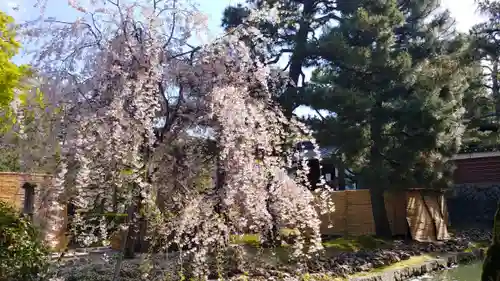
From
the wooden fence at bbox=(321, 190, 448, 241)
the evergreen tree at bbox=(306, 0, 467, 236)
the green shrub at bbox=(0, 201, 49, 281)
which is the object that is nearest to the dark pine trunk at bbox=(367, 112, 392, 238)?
the evergreen tree at bbox=(306, 0, 467, 236)

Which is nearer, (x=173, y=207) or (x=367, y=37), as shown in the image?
(x=173, y=207)

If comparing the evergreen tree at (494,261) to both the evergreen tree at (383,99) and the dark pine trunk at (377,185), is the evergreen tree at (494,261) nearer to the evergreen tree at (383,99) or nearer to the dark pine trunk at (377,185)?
the evergreen tree at (383,99)

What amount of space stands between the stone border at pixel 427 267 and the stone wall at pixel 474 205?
636 centimetres

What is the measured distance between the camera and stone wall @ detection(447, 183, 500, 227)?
55.4 feet

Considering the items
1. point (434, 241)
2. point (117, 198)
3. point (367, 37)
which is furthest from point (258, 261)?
point (434, 241)

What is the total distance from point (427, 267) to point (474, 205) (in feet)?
31.3

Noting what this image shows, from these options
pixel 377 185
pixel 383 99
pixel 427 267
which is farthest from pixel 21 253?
pixel 383 99

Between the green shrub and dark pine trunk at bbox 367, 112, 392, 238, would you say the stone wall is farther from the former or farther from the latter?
the green shrub

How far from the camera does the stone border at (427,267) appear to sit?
7.53 m

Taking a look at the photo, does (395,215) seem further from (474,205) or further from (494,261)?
(494,261)

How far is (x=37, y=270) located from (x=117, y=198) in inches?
47.0

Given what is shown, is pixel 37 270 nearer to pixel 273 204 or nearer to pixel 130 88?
pixel 130 88

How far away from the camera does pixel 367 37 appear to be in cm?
1077

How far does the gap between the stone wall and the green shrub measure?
1499cm
